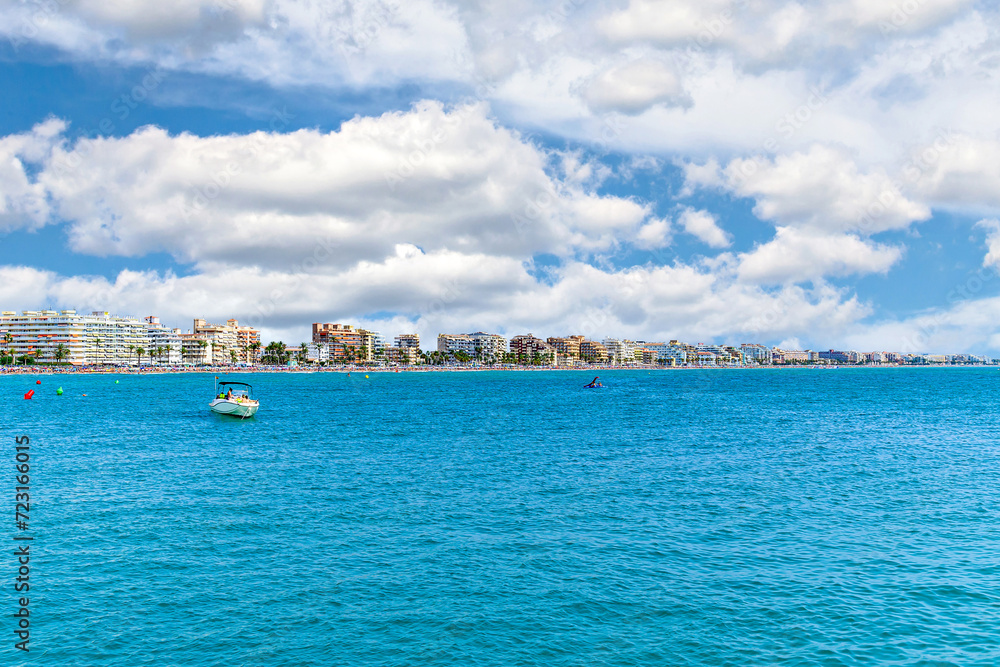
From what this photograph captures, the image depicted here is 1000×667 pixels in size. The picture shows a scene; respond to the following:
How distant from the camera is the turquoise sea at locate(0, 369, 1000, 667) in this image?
52.7 ft

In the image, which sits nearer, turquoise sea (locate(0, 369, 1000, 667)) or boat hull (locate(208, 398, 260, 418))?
Result: turquoise sea (locate(0, 369, 1000, 667))

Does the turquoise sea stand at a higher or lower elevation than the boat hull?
lower

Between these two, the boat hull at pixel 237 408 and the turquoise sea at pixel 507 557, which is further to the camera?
the boat hull at pixel 237 408

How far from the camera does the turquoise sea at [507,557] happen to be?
52.7ft

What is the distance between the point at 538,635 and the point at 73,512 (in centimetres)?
2210

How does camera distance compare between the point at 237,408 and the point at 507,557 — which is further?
the point at 237,408

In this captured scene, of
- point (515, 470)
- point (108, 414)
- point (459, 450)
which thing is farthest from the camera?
point (108, 414)

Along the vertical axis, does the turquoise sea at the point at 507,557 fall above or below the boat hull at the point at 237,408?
below

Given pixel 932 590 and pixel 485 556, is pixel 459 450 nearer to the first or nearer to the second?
pixel 485 556

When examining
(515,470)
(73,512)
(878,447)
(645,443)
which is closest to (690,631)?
Answer: (515,470)

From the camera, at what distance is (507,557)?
874 inches

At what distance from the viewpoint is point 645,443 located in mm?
52156

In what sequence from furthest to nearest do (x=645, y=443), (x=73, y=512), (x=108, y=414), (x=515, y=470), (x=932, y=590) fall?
(x=108, y=414) → (x=645, y=443) → (x=515, y=470) → (x=73, y=512) → (x=932, y=590)

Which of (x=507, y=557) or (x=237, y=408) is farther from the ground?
(x=237, y=408)
